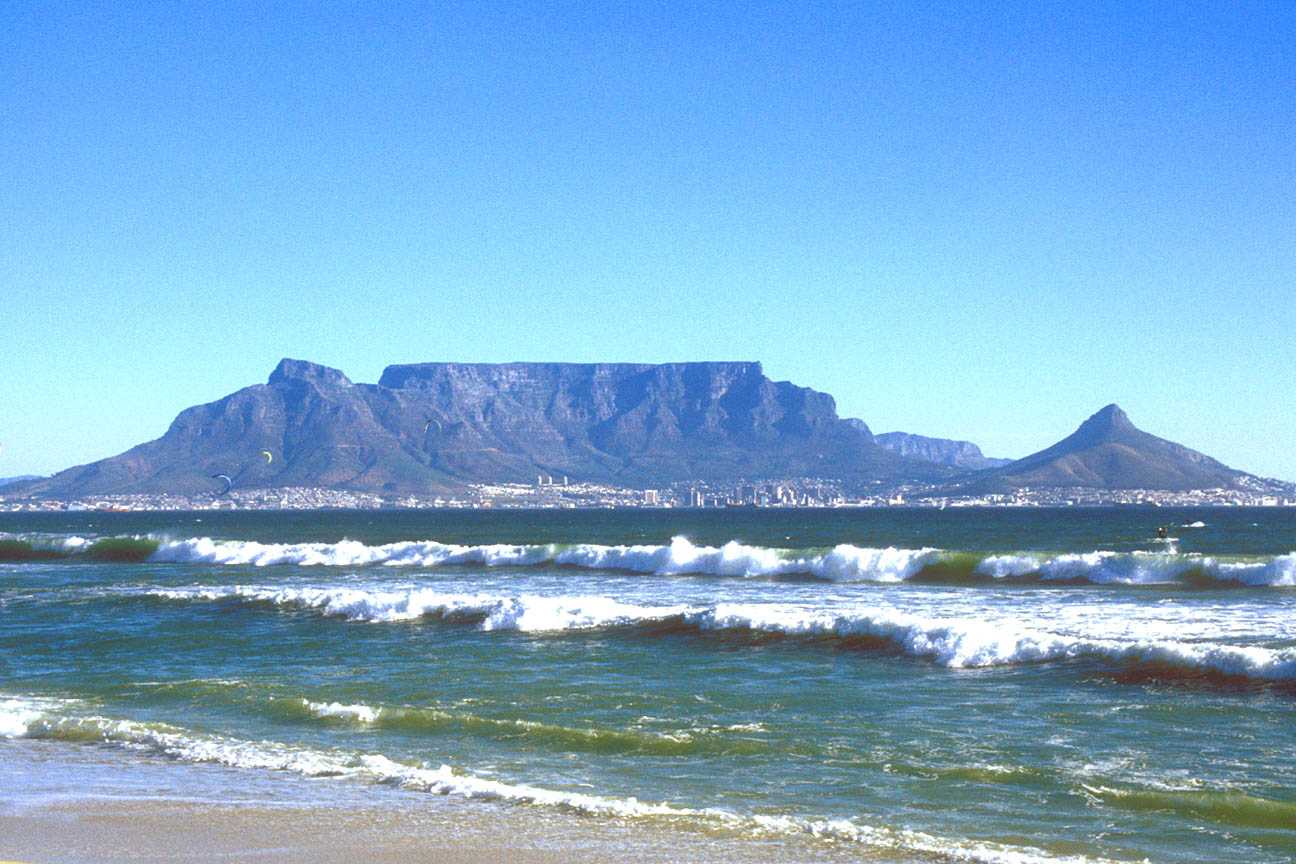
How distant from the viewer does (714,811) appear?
37.4 feet

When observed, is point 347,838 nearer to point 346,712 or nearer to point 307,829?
point 307,829

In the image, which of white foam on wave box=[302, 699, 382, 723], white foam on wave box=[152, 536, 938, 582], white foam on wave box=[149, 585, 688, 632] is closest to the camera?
white foam on wave box=[302, 699, 382, 723]

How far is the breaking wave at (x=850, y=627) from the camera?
18.6 meters

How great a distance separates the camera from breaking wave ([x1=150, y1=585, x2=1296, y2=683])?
18625 millimetres

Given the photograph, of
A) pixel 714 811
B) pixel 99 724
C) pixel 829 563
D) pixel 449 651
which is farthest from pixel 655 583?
pixel 714 811

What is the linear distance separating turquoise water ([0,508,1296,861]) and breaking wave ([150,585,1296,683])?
0.07 metres

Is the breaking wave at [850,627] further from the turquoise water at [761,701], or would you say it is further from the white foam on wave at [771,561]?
the white foam on wave at [771,561]

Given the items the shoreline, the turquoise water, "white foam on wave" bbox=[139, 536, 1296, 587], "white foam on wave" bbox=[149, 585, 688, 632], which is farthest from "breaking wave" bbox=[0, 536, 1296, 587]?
the shoreline

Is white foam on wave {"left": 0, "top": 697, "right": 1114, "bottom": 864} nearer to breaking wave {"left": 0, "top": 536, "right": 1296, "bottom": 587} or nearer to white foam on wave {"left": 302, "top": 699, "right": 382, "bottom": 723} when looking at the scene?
white foam on wave {"left": 302, "top": 699, "right": 382, "bottom": 723}

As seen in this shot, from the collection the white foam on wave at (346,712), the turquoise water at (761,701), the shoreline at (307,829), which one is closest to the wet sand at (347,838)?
the shoreline at (307,829)

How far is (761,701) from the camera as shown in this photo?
1723 cm

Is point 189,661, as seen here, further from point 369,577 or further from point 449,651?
point 369,577

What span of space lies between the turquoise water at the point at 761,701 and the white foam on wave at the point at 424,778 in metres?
0.04

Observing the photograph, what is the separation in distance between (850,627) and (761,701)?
6705mm
